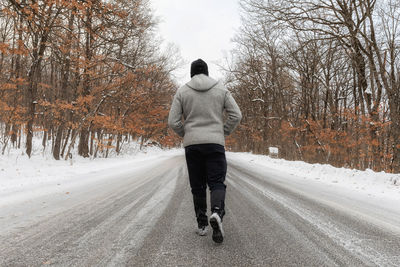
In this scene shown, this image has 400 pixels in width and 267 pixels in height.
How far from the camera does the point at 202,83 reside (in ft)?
9.64

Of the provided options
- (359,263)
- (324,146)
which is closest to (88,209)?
(359,263)

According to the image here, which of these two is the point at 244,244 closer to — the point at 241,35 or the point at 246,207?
the point at 246,207

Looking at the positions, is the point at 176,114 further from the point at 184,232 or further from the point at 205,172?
the point at 184,232

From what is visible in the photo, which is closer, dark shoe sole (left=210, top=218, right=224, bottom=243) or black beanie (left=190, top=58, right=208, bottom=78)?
dark shoe sole (left=210, top=218, right=224, bottom=243)

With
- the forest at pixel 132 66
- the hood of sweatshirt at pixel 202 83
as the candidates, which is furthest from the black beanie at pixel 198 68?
the forest at pixel 132 66

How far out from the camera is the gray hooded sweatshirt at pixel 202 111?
2865 mm

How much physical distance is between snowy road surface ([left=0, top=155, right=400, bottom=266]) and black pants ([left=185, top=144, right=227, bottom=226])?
1.21 feet

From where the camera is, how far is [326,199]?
16.2 feet

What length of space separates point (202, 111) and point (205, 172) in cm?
72

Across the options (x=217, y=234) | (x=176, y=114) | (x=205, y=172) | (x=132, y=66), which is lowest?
(x=217, y=234)

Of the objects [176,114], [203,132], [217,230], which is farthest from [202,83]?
[217,230]

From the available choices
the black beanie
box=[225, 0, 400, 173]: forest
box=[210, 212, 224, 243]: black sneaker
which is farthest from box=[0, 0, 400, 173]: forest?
box=[210, 212, 224, 243]: black sneaker

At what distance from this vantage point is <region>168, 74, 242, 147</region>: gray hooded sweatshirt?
2.87 m

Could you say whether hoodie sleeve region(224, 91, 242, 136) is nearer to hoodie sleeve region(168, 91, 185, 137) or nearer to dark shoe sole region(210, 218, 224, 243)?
hoodie sleeve region(168, 91, 185, 137)
